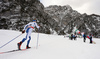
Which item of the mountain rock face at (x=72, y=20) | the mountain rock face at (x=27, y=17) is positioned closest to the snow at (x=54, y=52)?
the mountain rock face at (x=27, y=17)

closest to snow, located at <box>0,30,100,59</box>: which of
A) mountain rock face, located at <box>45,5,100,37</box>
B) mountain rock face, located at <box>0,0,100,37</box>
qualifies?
mountain rock face, located at <box>0,0,100,37</box>

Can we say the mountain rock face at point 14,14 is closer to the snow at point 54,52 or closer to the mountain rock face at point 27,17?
the mountain rock face at point 27,17

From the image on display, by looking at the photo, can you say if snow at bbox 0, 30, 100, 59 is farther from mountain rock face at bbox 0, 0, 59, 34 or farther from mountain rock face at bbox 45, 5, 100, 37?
mountain rock face at bbox 45, 5, 100, 37

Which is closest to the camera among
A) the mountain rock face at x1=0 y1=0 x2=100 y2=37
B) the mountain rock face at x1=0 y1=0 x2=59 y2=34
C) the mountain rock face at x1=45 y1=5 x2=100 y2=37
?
the mountain rock face at x1=0 y1=0 x2=59 y2=34

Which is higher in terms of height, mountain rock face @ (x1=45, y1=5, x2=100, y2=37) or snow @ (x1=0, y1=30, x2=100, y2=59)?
mountain rock face @ (x1=45, y1=5, x2=100, y2=37)

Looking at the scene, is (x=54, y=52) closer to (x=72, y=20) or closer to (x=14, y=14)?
(x=14, y=14)

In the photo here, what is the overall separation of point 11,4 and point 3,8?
575 centimetres

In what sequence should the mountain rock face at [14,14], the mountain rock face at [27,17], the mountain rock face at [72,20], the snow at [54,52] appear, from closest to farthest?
the snow at [54,52] → the mountain rock face at [14,14] → the mountain rock face at [27,17] → the mountain rock face at [72,20]

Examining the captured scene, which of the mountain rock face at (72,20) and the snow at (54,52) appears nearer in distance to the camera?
the snow at (54,52)

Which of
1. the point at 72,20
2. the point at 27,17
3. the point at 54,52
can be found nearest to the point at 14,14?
the point at 27,17

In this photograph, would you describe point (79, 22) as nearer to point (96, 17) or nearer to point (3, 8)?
point (96, 17)

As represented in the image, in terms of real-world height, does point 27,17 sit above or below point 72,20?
below

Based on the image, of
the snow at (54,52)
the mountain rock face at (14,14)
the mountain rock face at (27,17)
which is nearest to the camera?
the snow at (54,52)

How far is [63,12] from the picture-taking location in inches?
4835
